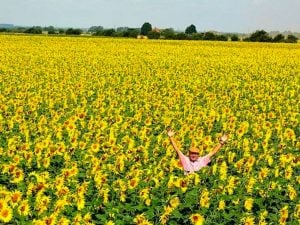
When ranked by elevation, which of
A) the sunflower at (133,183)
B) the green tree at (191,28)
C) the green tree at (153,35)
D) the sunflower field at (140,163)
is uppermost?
the sunflower at (133,183)

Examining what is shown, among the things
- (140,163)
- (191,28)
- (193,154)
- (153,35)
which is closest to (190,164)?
(193,154)

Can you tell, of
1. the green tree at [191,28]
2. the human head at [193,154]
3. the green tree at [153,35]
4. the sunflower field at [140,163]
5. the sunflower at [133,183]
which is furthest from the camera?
the green tree at [191,28]

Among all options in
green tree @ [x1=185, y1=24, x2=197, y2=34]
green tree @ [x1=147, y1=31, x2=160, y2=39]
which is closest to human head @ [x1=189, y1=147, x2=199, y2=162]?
green tree @ [x1=147, y1=31, x2=160, y2=39]

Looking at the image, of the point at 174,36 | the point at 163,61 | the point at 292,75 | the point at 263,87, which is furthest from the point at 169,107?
the point at 174,36

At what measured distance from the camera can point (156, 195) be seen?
21.3 ft

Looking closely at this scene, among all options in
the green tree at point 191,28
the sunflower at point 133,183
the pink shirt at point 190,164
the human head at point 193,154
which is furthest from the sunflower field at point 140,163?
the green tree at point 191,28

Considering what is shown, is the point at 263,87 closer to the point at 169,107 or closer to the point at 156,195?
the point at 169,107

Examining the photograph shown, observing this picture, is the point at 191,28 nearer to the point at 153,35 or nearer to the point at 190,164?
the point at 153,35

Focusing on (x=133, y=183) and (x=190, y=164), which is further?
(x=190, y=164)

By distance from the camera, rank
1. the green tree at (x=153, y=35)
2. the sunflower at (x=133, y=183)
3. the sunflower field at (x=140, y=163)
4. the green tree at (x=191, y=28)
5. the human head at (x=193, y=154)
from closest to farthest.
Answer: the sunflower field at (x=140, y=163)
the sunflower at (x=133, y=183)
the human head at (x=193, y=154)
the green tree at (x=153, y=35)
the green tree at (x=191, y=28)

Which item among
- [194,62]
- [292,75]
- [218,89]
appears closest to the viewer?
[218,89]

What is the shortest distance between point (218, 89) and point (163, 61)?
12157 millimetres

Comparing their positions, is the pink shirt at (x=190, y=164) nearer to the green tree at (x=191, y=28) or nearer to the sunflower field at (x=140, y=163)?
the sunflower field at (x=140, y=163)

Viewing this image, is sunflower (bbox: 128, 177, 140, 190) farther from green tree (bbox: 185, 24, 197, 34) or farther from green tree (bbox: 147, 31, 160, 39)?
green tree (bbox: 185, 24, 197, 34)
